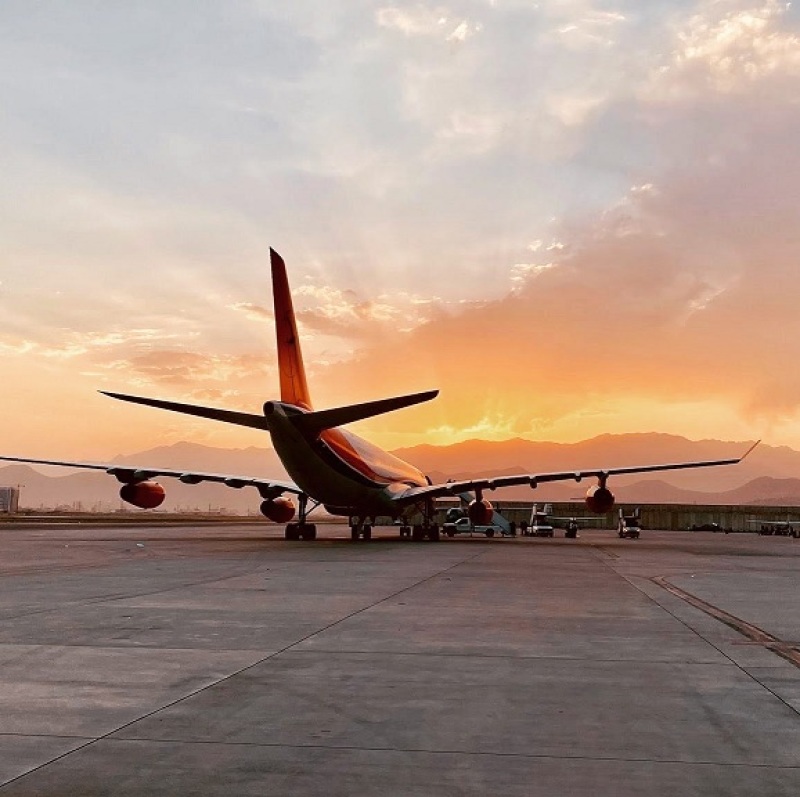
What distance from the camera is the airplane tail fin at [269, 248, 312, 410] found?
114 feet

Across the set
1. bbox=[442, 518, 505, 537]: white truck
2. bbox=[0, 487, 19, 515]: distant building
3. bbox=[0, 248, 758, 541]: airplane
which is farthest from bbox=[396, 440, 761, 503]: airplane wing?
bbox=[0, 487, 19, 515]: distant building

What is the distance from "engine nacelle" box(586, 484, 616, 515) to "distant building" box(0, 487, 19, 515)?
285 feet

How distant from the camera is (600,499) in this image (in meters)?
40.2

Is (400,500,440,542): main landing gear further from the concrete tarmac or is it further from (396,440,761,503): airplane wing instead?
the concrete tarmac

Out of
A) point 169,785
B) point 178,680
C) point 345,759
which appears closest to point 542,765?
point 345,759

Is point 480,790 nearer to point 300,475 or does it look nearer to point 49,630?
point 49,630

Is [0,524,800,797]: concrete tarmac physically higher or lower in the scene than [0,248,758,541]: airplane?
lower

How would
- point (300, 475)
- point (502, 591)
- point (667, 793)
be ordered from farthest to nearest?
1. point (300, 475)
2. point (502, 591)
3. point (667, 793)

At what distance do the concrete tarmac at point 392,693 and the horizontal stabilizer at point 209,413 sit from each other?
13506mm

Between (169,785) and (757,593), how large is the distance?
15.3 meters

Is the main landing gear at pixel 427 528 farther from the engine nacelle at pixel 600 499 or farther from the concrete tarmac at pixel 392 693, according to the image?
the concrete tarmac at pixel 392 693

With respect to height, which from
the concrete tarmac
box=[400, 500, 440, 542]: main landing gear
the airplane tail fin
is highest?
the airplane tail fin

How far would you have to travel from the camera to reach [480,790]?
16.2ft

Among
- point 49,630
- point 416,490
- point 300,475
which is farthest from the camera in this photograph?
point 416,490
